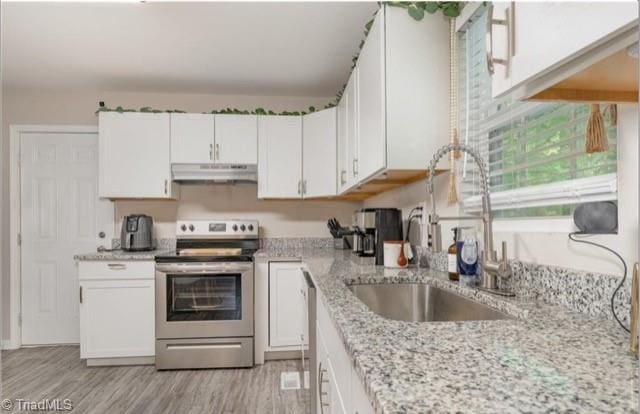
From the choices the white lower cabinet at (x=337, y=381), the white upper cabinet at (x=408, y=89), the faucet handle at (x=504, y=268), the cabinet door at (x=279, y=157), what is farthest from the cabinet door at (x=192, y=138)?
the faucet handle at (x=504, y=268)

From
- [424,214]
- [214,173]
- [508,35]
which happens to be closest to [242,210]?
[214,173]

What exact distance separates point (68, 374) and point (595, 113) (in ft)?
11.6

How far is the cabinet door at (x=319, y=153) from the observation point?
124 inches

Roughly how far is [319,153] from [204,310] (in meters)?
1.58

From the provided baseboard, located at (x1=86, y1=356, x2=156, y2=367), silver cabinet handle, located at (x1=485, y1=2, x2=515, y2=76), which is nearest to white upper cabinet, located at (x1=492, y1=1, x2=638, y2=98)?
silver cabinet handle, located at (x1=485, y1=2, x2=515, y2=76)

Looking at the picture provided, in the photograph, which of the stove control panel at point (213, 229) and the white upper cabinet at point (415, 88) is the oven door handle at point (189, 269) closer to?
the stove control panel at point (213, 229)

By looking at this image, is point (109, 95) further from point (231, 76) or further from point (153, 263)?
point (153, 263)

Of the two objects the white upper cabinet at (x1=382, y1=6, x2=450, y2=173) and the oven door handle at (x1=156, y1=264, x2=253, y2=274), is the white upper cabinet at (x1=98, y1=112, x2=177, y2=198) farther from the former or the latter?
the white upper cabinet at (x1=382, y1=6, x2=450, y2=173)

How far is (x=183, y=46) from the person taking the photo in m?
2.63

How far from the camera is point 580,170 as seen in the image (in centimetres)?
106

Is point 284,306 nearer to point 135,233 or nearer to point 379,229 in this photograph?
point 379,229

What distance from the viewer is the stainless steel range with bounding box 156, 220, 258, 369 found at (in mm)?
2893

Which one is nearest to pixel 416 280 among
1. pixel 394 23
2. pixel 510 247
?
pixel 510 247

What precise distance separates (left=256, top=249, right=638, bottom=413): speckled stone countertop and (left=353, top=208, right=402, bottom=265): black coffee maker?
3.94 ft
